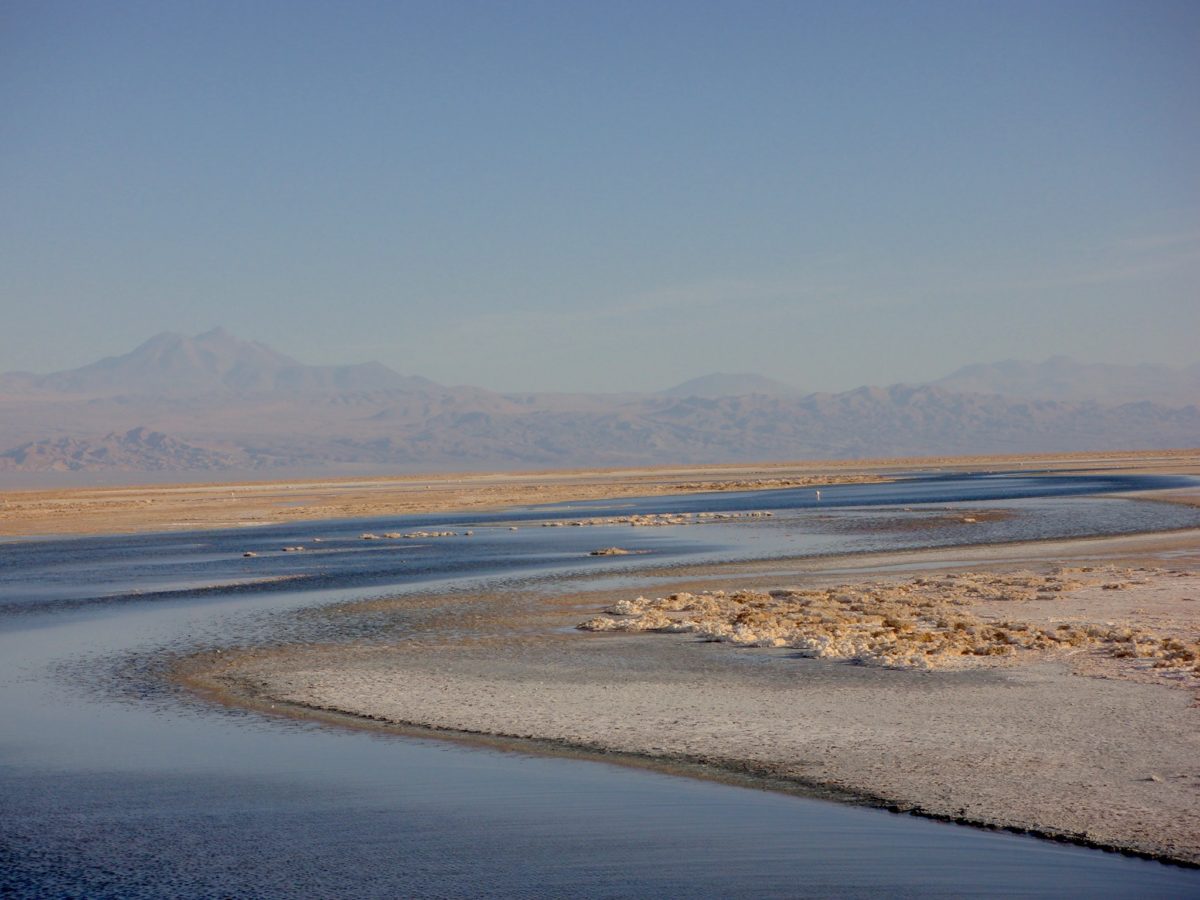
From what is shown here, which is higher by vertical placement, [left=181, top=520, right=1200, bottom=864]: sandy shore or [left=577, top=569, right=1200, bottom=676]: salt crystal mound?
[left=577, top=569, right=1200, bottom=676]: salt crystal mound

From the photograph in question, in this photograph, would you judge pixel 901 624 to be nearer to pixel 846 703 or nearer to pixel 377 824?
pixel 846 703

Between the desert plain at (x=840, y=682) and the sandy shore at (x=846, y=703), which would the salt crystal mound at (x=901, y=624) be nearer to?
the desert plain at (x=840, y=682)

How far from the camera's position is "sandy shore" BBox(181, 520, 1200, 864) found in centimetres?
1198

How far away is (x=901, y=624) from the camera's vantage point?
73.4 ft

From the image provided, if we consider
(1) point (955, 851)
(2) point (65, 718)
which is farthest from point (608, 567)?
(1) point (955, 851)

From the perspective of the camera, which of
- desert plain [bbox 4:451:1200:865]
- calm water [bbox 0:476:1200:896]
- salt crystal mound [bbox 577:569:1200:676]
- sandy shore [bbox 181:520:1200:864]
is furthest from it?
salt crystal mound [bbox 577:569:1200:676]

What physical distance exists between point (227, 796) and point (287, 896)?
10.6 feet

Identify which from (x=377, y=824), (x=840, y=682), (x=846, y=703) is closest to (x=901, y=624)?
(x=840, y=682)

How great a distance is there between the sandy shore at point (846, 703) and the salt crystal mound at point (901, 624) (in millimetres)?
222

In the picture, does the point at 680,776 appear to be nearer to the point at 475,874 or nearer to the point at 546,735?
the point at 546,735

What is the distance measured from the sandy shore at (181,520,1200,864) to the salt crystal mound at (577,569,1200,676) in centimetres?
22

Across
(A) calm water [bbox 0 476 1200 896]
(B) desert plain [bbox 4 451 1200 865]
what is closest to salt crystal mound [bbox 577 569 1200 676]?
(B) desert plain [bbox 4 451 1200 865]

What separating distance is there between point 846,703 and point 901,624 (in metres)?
6.51

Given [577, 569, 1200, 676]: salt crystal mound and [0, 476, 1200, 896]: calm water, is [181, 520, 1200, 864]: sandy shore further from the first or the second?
[0, 476, 1200, 896]: calm water
